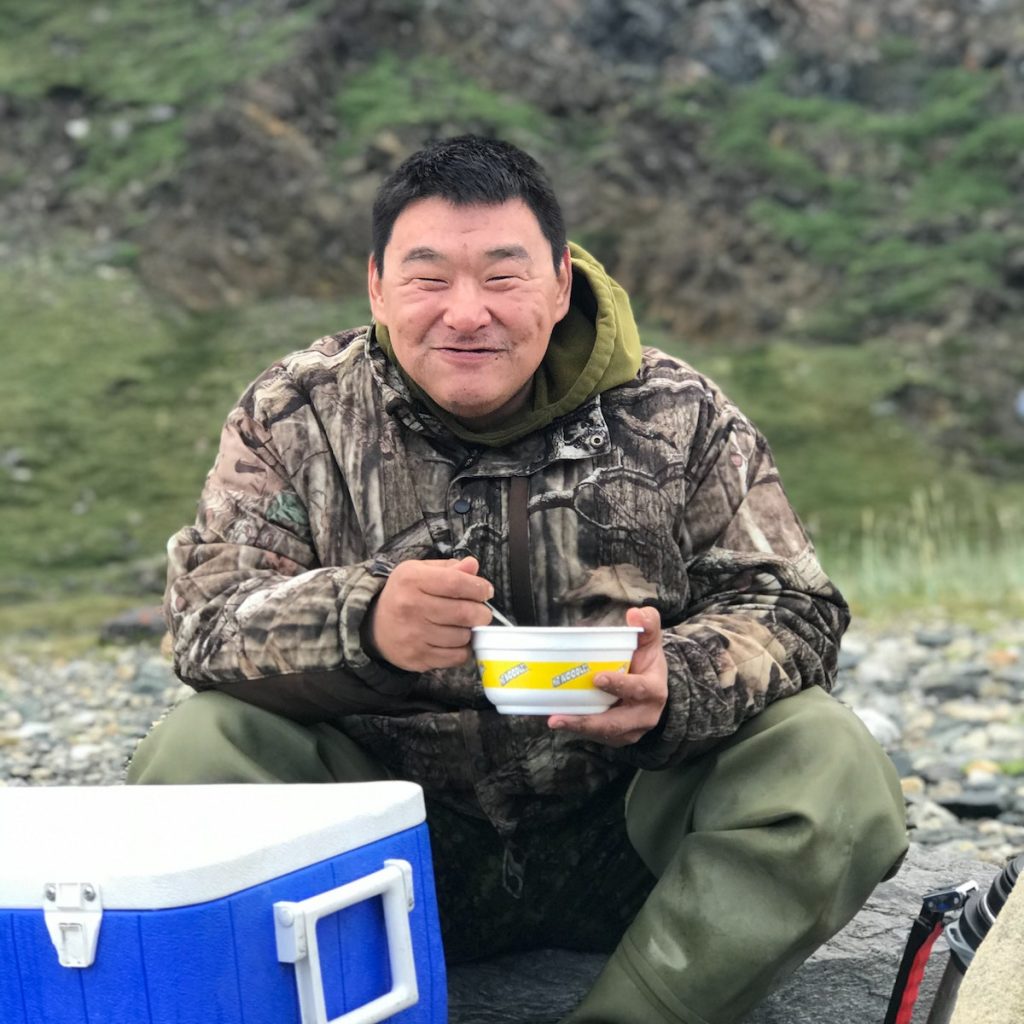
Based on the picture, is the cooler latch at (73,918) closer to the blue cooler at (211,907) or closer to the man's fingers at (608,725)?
the blue cooler at (211,907)

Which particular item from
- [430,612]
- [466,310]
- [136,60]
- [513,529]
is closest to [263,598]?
[430,612]

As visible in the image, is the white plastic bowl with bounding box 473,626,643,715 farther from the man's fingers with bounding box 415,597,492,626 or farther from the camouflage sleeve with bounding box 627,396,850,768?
the camouflage sleeve with bounding box 627,396,850,768

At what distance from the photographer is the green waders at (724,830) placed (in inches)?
104

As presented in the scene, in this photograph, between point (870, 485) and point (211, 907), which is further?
point (870, 485)

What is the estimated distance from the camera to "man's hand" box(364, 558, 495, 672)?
2537mm

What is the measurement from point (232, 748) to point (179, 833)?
0.58 metres

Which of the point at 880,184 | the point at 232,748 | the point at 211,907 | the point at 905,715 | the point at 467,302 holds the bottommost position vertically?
the point at 905,715

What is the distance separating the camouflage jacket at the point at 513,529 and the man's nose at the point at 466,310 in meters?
0.20

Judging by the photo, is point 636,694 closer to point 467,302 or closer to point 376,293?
point 467,302

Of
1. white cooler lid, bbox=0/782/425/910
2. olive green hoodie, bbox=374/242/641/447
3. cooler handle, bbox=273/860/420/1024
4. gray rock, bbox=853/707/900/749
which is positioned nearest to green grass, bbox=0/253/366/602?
gray rock, bbox=853/707/900/749

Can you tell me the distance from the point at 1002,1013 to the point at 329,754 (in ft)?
4.21

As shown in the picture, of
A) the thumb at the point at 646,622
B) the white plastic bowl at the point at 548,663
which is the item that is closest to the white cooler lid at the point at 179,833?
the white plastic bowl at the point at 548,663

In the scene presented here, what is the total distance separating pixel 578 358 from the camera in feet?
10.3

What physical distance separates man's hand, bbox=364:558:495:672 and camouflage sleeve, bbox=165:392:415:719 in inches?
3.1
